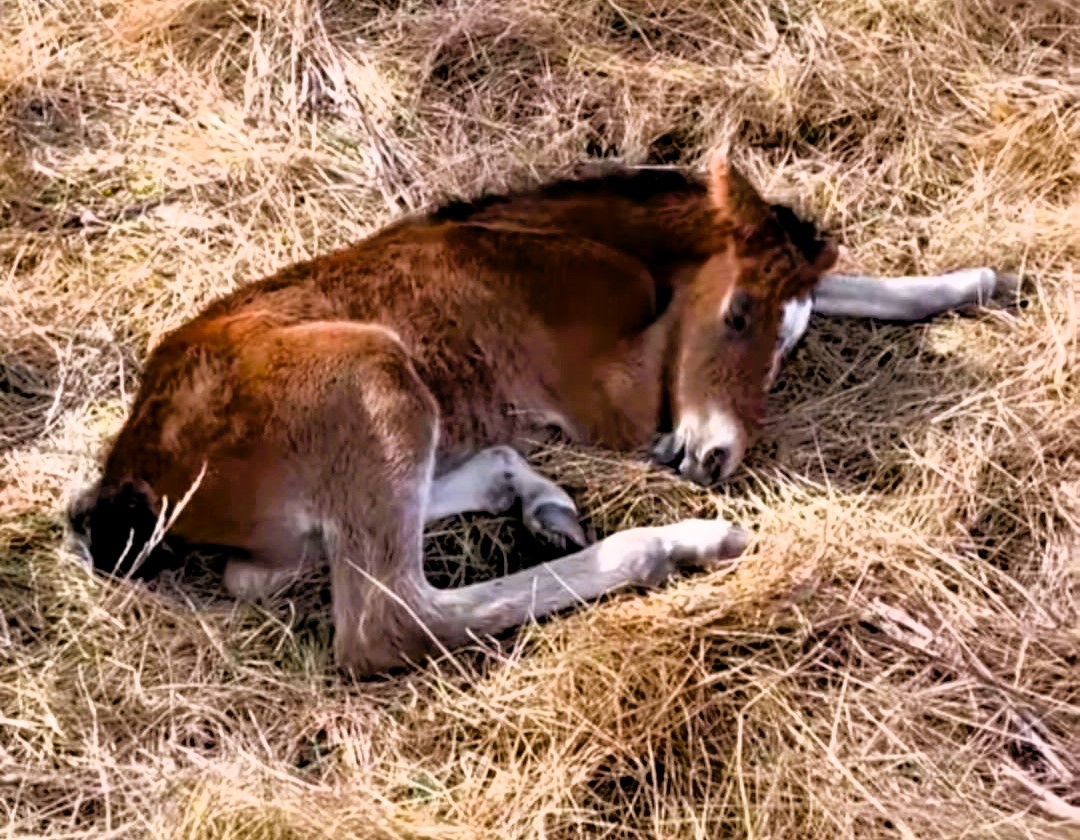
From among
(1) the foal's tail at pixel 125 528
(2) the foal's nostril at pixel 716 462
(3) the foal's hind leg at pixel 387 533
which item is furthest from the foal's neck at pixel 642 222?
(1) the foal's tail at pixel 125 528

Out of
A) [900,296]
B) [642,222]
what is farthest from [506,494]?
[900,296]

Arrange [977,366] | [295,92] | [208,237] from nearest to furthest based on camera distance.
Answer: [977,366] < [208,237] < [295,92]

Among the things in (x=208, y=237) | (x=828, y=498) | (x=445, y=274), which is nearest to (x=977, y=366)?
(x=828, y=498)

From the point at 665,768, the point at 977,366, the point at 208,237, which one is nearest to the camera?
the point at 665,768

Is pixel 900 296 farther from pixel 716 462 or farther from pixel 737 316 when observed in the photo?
pixel 716 462

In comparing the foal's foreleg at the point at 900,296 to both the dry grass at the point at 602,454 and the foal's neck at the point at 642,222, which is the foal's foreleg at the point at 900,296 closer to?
the dry grass at the point at 602,454

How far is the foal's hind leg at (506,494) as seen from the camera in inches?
174

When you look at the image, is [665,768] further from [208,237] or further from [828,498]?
[208,237]

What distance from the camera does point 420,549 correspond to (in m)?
4.20

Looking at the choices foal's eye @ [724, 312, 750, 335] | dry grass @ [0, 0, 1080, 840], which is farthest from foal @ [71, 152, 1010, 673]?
dry grass @ [0, 0, 1080, 840]

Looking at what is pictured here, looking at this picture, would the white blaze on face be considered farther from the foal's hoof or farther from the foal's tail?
the foal's tail

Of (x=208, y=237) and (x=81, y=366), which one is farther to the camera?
(x=208, y=237)

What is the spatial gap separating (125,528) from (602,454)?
1272 mm

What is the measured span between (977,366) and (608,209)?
111 cm
